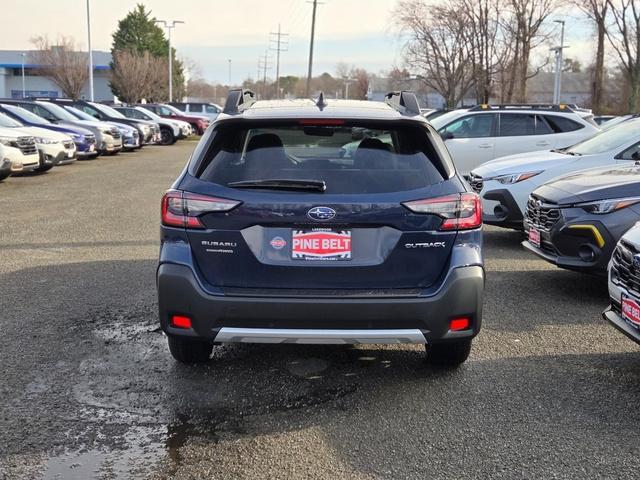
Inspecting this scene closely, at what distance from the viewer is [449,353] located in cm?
441

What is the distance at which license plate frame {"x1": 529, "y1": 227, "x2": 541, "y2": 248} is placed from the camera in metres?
6.46

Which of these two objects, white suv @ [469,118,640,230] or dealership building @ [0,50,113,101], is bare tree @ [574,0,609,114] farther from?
dealership building @ [0,50,113,101]

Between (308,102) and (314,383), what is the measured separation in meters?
Answer: 1.91

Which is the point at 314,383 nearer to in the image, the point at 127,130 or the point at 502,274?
the point at 502,274

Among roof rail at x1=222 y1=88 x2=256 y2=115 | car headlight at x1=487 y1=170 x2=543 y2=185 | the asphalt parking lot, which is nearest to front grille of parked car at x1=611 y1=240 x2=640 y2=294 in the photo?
the asphalt parking lot

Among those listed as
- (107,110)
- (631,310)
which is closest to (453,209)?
(631,310)

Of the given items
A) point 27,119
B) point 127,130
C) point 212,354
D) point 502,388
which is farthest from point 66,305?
point 127,130

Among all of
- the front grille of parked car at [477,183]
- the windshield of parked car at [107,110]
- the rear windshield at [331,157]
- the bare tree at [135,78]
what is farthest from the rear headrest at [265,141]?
the bare tree at [135,78]

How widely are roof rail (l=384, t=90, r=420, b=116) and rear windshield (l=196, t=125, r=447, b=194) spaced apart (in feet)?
1.02

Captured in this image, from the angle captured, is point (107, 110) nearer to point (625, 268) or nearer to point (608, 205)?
point (608, 205)

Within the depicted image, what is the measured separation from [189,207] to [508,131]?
10.7 m

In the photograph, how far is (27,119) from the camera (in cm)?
1845

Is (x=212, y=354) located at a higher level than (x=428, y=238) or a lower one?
lower

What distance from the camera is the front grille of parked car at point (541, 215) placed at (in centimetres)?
616
